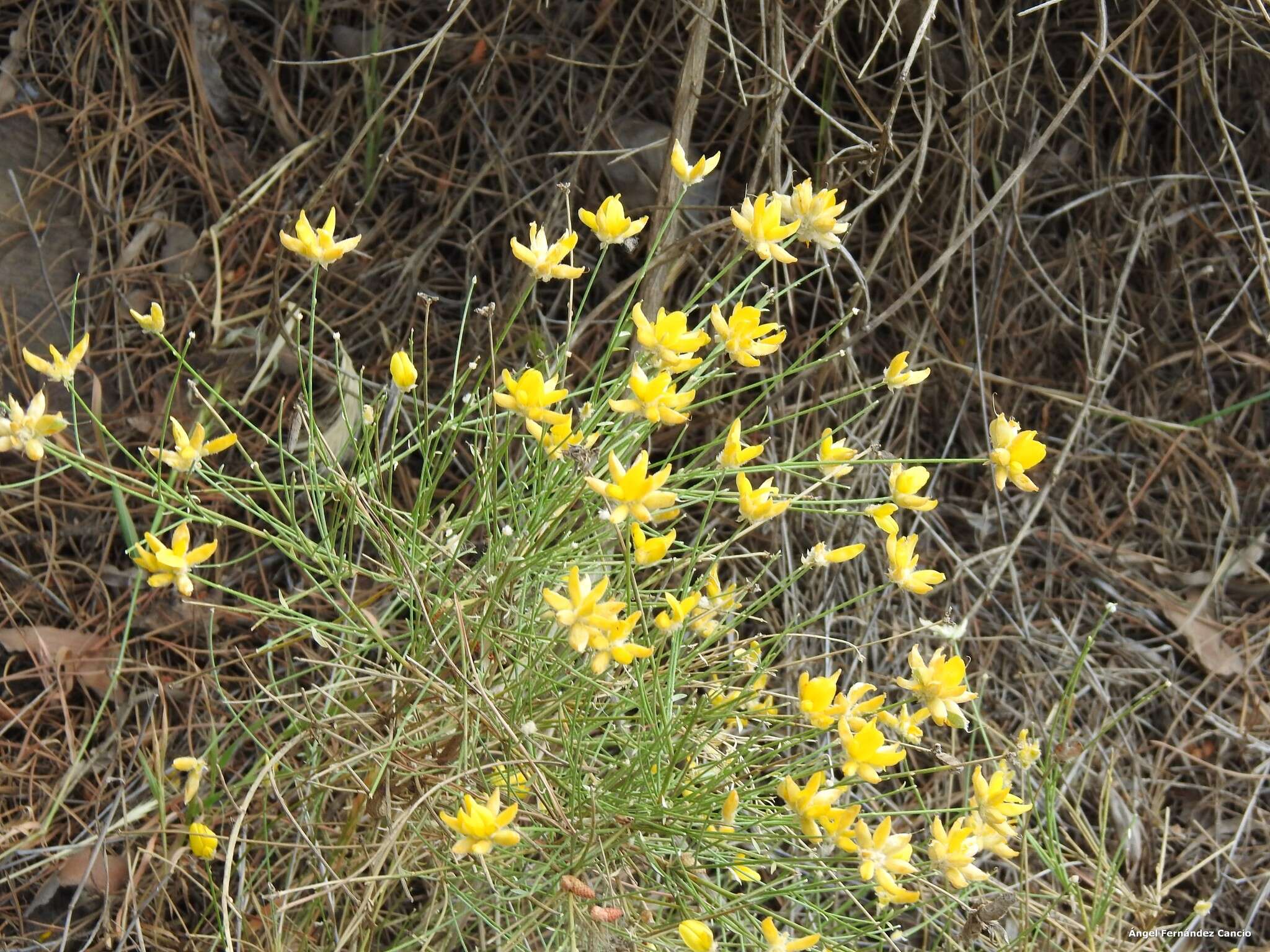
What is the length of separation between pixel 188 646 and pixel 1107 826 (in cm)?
169

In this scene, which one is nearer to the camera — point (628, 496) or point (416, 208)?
point (628, 496)

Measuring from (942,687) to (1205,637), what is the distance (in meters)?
1.30

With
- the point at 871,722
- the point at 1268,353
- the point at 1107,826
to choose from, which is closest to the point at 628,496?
the point at 871,722

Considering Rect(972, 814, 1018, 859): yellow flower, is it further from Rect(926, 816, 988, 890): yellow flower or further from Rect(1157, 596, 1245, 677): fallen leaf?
Rect(1157, 596, 1245, 677): fallen leaf

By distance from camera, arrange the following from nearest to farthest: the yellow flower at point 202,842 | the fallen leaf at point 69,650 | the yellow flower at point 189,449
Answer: the yellow flower at point 189,449, the yellow flower at point 202,842, the fallen leaf at point 69,650

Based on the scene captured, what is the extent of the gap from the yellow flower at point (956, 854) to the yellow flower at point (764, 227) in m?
0.64

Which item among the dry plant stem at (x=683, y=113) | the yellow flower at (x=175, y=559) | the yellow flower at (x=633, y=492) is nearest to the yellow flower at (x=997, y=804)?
the yellow flower at (x=633, y=492)

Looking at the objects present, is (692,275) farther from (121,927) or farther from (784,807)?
(121,927)

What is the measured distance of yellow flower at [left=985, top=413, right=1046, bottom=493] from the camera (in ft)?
3.77

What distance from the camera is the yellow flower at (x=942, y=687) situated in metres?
1.09

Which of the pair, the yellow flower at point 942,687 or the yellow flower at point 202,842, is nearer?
the yellow flower at point 942,687

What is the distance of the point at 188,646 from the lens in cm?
176

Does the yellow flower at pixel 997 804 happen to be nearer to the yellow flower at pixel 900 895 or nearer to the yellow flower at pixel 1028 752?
the yellow flower at pixel 900 895

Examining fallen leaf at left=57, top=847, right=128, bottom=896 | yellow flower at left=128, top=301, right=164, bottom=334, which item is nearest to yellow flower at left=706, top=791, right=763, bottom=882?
yellow flower at left=128, top=301, right=164, bottom=334
